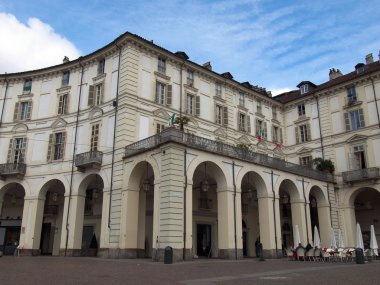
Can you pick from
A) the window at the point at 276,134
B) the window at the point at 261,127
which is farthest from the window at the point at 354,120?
the window at the point at 261,127

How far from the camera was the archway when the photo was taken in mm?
30384

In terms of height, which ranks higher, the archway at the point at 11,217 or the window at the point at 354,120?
the window at the point at 354,120

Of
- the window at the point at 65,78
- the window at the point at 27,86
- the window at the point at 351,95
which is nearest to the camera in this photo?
the window at the point at 65,78

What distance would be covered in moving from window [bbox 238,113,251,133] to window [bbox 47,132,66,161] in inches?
586

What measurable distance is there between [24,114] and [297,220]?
76.9 feet

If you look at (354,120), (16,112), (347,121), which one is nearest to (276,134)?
(347,121)

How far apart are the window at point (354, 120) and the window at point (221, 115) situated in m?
11.0

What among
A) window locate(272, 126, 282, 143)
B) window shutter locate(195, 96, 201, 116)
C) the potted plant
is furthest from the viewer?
window locate(272, 126, 282, 143)

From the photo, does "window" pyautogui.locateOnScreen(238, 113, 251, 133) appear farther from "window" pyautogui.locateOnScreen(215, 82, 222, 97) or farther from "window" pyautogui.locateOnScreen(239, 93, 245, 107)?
"window" pyautogui.locateOnScreen(215, 82, 222, 97)

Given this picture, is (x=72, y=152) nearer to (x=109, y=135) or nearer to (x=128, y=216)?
(x=109, y=135)

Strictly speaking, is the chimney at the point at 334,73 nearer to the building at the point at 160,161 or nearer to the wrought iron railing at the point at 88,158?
the building at the point at 160,161

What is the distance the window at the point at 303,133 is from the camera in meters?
36.1

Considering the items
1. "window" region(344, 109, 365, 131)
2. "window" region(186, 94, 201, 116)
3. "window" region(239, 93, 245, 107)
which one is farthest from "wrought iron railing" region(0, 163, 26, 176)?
"window" region(344, 109, 365, 131)

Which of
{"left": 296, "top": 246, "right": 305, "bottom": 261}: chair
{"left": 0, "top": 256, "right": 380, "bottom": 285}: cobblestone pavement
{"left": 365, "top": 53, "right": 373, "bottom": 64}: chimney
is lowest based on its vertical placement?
{"left": 0, "top": 256, "right": 380, "bottom": 285}: cobblestone pavement
